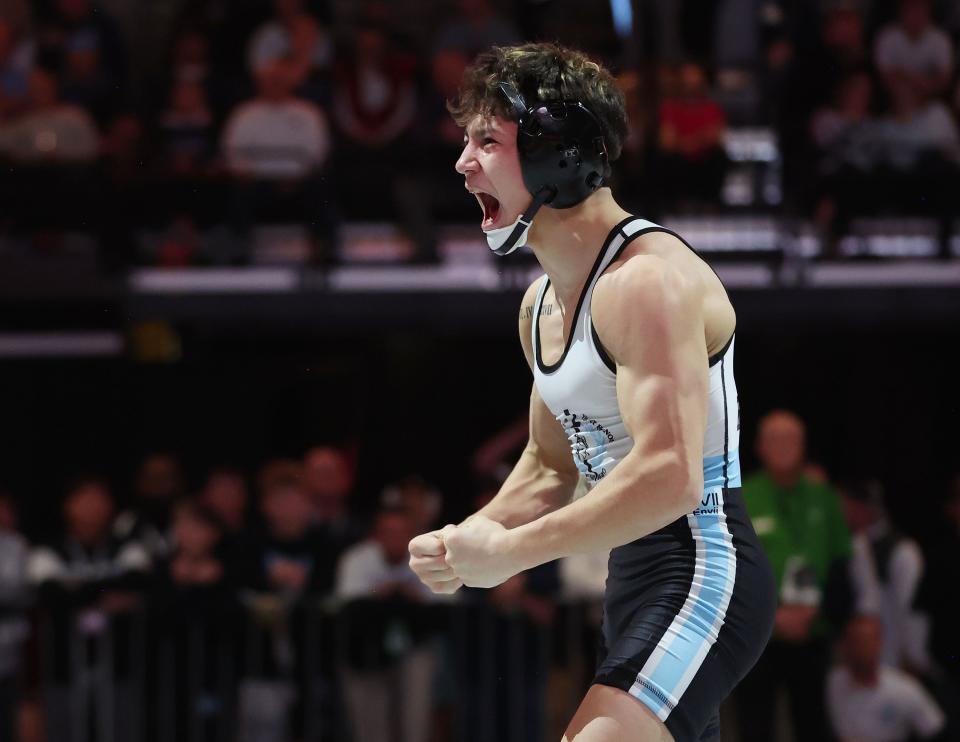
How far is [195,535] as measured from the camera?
24.2 feet

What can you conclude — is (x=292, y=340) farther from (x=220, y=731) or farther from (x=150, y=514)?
(x=220, y=731)

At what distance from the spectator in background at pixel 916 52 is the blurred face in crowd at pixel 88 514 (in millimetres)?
5986

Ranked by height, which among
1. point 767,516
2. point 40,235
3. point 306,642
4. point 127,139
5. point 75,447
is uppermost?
point 127,139

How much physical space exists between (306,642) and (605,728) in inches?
182

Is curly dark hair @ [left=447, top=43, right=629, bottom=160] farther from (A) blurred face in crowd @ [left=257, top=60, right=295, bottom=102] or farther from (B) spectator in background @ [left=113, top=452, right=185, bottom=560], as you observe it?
(A) blurred face in crowd @ [left=257, top=60, right=295, bottom=102]

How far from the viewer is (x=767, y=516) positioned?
696 centimetres

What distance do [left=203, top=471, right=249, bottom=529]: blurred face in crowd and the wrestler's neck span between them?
17.4ft

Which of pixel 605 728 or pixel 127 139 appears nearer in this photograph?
pixel 605 728

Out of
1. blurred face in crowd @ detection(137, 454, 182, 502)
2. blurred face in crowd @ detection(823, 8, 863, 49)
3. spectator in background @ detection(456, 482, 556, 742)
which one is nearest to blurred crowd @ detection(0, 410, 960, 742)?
spectator in background @ detection(456, 482, 556, 742)

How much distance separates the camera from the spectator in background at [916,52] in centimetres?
972

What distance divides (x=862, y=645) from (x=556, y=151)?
471 centimetres

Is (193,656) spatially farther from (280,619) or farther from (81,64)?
(81,64)

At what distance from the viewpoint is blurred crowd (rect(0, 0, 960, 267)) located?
368 inches

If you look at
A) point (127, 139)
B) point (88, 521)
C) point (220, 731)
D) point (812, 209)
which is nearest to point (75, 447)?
point (127, 139)
